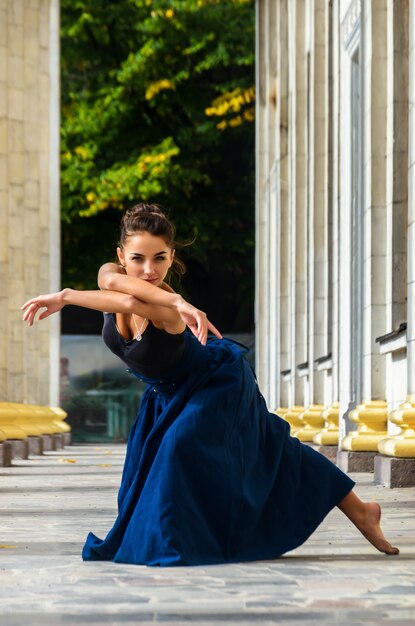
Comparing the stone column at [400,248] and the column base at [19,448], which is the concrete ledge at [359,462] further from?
the column base at [19,448]

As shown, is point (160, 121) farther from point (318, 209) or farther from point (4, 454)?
point (4, 454)

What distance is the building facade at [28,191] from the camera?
24047 millimetres

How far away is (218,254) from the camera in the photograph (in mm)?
43031

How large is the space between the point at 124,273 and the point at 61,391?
32335 millimetres

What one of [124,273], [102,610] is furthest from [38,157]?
[102,610]

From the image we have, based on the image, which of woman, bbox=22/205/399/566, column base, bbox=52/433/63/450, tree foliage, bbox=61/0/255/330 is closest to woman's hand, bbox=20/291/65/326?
woman, bbox=22/205/399/566

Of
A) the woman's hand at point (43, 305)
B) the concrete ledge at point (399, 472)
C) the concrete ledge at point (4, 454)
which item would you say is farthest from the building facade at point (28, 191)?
the woman's hand at point (43, 305)

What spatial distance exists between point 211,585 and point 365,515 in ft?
4.39

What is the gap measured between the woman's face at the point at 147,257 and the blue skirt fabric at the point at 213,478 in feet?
1.17

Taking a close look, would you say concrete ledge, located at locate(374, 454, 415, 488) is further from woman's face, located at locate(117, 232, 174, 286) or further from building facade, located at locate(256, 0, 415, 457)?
woman's face, located at locate(117, 232, 174, 286)

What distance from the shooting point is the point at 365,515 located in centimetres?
657

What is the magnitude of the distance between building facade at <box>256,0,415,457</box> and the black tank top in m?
5.54

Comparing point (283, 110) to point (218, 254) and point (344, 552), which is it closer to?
point (218, 254)

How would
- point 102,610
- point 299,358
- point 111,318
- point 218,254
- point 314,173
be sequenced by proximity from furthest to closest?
point 218,254
point 299,358
point 314,173
point 111,318
point 102,610
